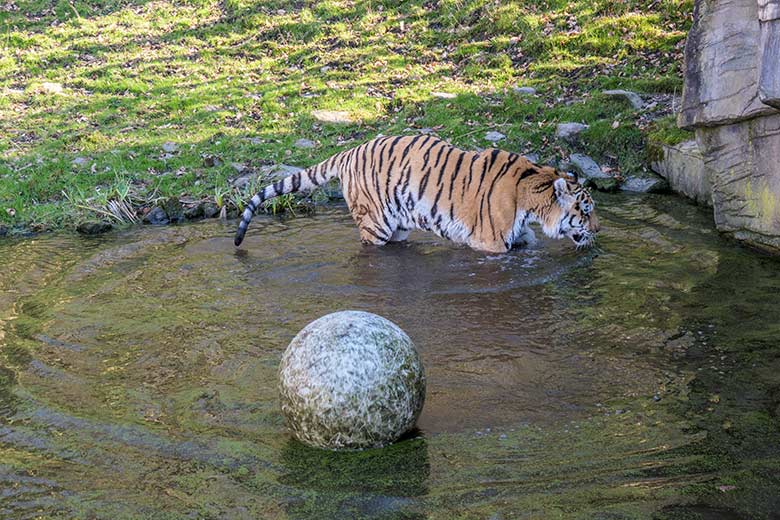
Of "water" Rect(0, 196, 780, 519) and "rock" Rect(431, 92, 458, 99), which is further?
"rock" Rect(431, 92, 458, 99)

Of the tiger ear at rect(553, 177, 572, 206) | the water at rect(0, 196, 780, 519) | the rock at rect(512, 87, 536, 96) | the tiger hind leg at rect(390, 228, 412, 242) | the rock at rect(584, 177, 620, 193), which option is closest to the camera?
the water at rect(0, 196, 780, 519)

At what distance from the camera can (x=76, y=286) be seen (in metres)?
7.85

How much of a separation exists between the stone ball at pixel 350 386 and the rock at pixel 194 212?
242 inches

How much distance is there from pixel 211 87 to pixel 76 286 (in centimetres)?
669

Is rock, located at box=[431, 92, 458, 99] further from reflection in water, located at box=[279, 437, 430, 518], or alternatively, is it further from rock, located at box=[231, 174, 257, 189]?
reflection in water, located at box=[279, 437, 430, 518]

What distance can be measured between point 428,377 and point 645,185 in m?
5.85

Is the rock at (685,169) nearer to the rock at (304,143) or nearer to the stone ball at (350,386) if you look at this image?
the rock at (304,143)

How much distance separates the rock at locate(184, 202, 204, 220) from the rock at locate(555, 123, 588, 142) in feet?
16.0

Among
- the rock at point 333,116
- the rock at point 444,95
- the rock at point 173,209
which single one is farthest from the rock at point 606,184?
the rock at point 173,209

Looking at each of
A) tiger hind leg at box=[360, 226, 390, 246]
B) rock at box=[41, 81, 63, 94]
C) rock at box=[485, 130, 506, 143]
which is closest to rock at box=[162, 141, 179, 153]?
rock at box=[41, 81, 63, 94]

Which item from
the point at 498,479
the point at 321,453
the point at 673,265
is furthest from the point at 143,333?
the point at 673,265

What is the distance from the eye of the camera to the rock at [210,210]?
10369 millimetres

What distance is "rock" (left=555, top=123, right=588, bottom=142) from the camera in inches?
440

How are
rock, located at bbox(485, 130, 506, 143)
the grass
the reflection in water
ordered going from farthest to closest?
rock, located at bbox(485, 130, 506, 143) → the grass → the reflection in water
